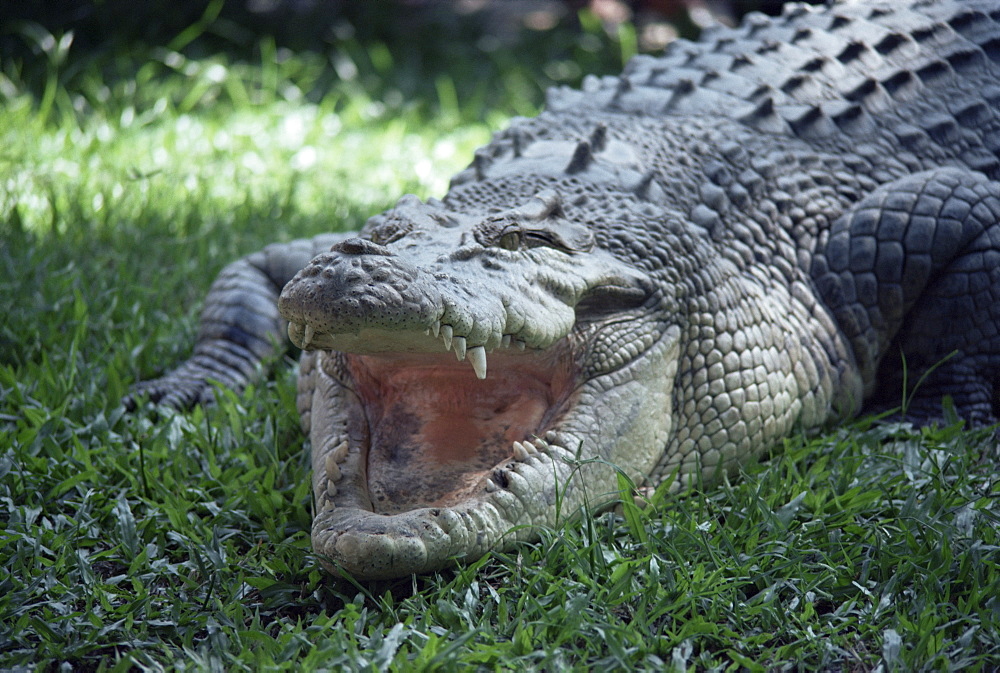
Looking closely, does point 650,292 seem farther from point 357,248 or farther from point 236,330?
point 236,330

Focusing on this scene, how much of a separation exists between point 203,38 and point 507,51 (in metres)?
2.33

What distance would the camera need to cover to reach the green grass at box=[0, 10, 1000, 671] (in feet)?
6.44

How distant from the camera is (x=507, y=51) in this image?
25.3 ft

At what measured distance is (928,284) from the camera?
10.4ft

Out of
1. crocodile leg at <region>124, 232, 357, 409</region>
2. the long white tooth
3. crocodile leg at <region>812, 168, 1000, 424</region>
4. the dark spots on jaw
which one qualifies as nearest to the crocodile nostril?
the long white tooth

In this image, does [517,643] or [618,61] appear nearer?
[517,643]

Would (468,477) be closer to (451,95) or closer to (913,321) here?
(913,321)

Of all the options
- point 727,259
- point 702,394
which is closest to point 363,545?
point 702,394

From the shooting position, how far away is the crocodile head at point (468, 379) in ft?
6.61

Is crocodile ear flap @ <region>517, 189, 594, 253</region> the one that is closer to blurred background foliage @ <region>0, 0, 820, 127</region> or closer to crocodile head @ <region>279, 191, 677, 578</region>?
crocodile head @ <region>279, 191, 677, 578</region>

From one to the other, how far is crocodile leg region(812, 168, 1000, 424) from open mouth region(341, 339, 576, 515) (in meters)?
1.18

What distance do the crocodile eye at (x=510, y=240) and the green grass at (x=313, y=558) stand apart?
71 centimetres

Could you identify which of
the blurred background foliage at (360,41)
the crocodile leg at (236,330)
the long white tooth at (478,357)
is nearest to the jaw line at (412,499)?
the long white tooth at (478,357)

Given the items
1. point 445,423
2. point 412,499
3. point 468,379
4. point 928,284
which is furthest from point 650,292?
point 928,284
